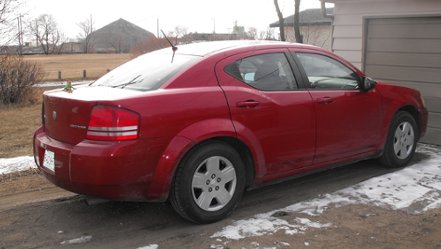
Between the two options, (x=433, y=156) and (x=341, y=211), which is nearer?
(x=341, y=211)

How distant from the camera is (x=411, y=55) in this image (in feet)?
24.5

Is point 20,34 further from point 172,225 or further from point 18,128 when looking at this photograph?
point 172,225

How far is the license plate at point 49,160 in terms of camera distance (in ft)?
13.0

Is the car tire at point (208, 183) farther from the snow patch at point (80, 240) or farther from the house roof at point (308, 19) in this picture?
the house roof at point (308, 19)

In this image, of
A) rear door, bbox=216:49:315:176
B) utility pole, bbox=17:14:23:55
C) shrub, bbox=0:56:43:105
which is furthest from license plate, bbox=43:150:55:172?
utility pole, bbox=17:14:23:55

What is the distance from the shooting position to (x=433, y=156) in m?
6.48

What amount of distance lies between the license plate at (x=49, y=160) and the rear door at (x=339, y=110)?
98.2 inches

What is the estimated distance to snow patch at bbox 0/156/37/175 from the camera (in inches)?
235

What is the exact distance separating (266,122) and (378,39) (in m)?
4.27

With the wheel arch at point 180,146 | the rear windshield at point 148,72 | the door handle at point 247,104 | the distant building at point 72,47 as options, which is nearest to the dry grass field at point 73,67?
the rear windshield at point 148,72

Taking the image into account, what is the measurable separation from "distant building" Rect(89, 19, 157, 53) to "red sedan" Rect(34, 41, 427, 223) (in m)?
81.7

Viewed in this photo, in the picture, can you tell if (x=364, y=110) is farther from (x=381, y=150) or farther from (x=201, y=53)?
(x=201, y=53)

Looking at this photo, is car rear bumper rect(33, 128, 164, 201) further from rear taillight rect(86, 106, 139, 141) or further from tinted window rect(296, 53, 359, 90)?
tinted window rect(296, 53, 359, 90)

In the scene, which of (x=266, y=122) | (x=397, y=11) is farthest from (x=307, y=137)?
(x=397, y=11)
